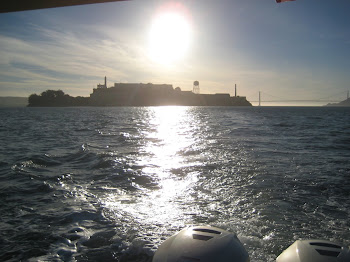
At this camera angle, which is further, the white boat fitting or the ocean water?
the ocean water

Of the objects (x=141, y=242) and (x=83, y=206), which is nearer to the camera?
(x=141, y=242)

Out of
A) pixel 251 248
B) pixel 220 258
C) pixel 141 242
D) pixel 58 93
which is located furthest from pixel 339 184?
pixel 58 93

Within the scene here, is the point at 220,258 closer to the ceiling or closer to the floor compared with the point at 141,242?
closer to the ceiling

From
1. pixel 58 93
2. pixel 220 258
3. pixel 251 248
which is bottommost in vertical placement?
pixel 251 248

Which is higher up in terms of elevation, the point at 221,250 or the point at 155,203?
the point at 221,250

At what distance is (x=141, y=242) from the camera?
12.4 ft

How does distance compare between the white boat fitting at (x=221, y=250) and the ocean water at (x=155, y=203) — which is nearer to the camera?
the white boat fitting at (x=221, y=250)

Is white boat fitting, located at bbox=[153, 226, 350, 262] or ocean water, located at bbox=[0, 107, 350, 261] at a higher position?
white boat fitting, located at bbox=[153, 226, 350, 262]

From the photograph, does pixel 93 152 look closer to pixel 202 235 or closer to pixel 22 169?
pixel 22 169

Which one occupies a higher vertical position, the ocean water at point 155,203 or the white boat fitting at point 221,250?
the white boat fitting at point 221,250

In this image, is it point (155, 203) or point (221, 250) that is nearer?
point (221, 250)

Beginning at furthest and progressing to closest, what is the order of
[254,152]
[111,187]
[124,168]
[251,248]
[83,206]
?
[254,152] → [124,168] → [111,187] → [83,206] → [251,248]

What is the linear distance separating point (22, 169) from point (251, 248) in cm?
720

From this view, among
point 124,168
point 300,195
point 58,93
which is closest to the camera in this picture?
point 300,195
